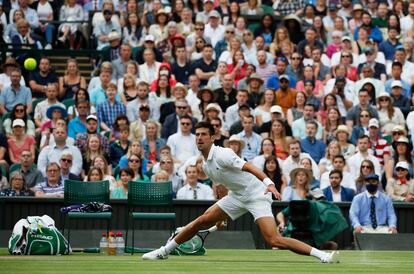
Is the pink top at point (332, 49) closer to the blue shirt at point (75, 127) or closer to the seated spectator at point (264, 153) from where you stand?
the seated spectator at point (264, 153)

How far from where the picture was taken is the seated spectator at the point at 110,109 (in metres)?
22.7

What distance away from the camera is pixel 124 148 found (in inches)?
857

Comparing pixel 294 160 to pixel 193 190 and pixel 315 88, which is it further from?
pixel 315 88

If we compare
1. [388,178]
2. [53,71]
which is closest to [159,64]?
[53,71]

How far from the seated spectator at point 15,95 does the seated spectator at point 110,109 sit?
1.35 m

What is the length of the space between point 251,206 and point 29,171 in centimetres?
681

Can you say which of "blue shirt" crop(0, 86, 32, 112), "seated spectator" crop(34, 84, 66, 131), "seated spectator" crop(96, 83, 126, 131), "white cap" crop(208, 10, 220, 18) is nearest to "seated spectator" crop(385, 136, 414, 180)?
"seated spectator" crop(96, 83, 126, 131)

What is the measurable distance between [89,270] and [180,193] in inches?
286

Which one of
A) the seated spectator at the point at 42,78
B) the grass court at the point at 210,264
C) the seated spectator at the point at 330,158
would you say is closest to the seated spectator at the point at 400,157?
the seated spectator at the point at 330,158

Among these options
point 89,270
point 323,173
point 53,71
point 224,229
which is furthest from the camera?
point 53,71

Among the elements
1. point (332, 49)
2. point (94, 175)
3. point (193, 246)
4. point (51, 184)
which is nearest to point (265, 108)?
point (332, 49)

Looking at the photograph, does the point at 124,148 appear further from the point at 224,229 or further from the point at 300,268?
the point at 300,268

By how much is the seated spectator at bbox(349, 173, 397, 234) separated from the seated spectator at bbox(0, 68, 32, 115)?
6731 millimetres

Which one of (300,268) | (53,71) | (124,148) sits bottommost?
(300,268)
